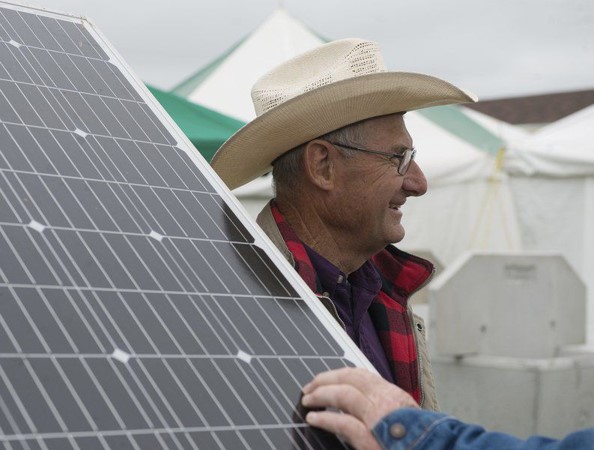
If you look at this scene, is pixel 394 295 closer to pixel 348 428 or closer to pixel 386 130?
pixel 386 130

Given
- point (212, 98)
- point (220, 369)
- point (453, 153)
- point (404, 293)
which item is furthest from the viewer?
point (453, 153)

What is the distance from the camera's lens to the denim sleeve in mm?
2035

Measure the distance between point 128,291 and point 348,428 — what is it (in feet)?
1.80

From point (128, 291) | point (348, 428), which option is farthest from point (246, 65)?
point (348, 428)

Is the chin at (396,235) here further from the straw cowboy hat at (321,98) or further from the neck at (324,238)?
the straw cowboy hat at (321,98)

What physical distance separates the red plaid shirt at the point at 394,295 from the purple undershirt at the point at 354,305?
0.10 feet

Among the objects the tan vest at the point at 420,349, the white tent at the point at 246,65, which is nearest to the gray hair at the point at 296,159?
the tan vest at the point at 420,349

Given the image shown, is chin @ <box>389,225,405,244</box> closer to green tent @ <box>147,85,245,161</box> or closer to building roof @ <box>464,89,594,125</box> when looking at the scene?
green tent @ <box>147,85,245,161</box>

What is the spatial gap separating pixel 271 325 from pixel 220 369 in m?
0.25

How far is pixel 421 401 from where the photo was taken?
145 inches

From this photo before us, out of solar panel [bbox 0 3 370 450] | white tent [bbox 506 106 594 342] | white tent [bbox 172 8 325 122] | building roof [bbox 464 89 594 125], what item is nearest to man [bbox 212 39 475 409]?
solar panel [bbox 0 3 370 450]

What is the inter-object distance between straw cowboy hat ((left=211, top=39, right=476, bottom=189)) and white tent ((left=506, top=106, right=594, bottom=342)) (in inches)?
455

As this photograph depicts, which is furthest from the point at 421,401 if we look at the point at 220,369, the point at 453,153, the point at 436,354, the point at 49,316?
the point at 453,153

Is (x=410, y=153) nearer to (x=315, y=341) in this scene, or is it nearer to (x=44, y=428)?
(x=315, y=341)
